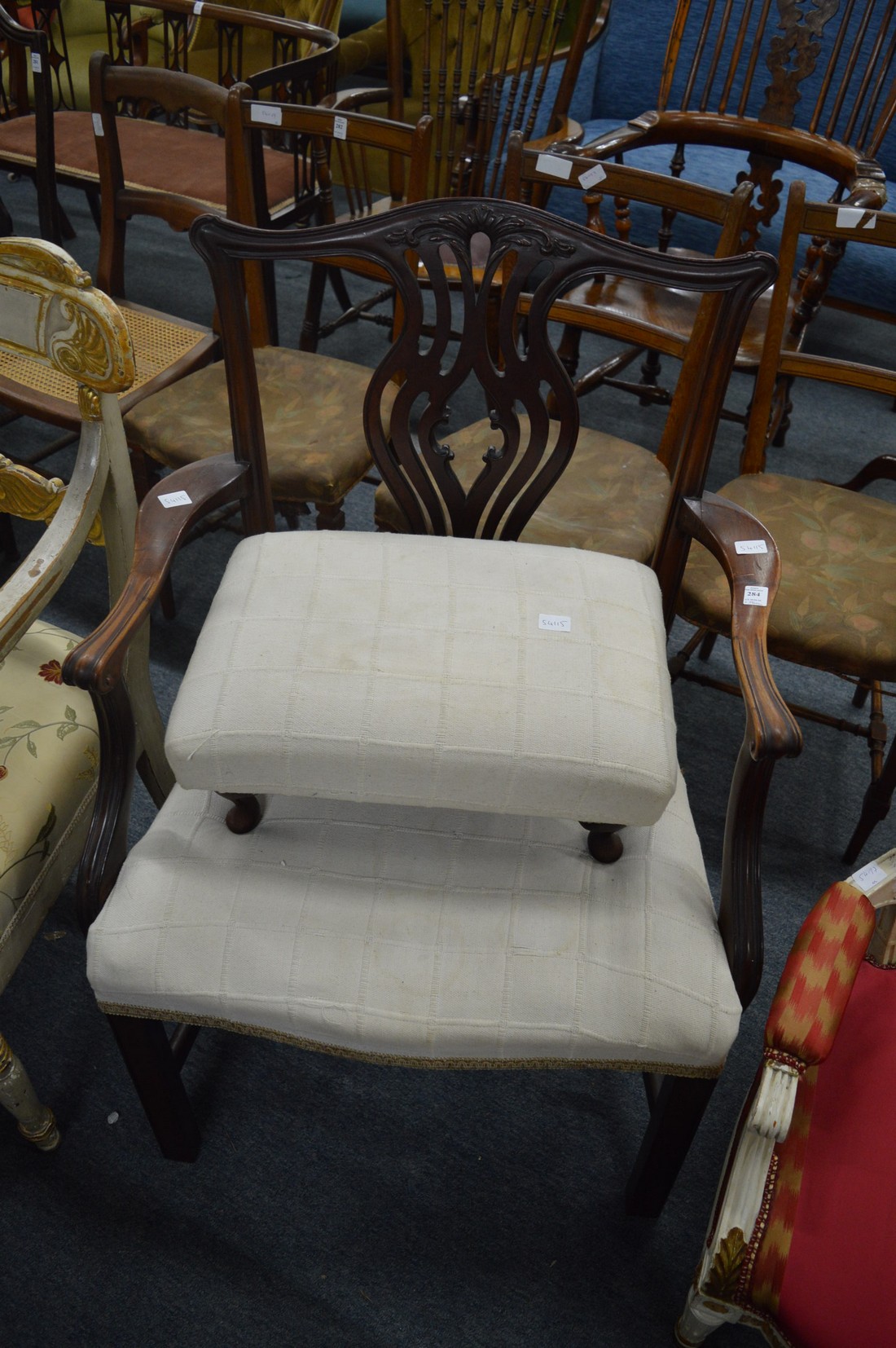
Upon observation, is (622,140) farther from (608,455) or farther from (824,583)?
(824,583)

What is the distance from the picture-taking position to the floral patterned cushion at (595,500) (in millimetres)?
1542

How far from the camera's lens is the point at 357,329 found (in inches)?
120

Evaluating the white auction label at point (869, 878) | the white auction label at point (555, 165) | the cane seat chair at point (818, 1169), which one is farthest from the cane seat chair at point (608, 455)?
the cane seat chair at point (818, 1169)

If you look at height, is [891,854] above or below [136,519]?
below

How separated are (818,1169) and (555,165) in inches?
54.9

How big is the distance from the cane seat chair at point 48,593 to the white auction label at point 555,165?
2.65ft

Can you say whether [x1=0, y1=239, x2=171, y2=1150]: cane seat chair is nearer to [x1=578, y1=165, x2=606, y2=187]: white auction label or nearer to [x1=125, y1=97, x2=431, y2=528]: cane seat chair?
[x1=125, y1=97, x2=431, y2=528]: cane seat chair

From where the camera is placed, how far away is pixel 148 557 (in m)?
1.07

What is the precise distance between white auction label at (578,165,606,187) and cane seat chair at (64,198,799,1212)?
1.55 feet

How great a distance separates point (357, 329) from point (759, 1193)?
2.70 meters

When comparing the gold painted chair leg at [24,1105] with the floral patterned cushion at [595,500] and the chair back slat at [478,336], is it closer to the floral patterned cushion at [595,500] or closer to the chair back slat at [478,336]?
the chair back slat at [478,336]

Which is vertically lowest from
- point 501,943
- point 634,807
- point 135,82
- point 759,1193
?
point 759,1193

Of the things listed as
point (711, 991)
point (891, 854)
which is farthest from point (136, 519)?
point (891, 854)

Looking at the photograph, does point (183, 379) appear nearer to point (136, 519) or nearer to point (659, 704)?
point (136, 519)
